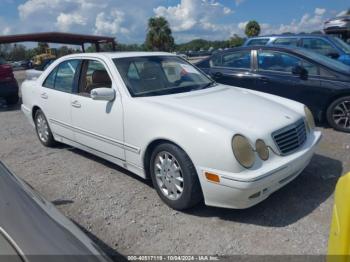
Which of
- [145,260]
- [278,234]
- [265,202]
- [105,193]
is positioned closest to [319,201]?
[265,202]

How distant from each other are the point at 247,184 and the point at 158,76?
78.8 inches

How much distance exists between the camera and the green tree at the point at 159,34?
50344 millimetres

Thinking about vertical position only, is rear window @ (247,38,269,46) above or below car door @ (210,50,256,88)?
above

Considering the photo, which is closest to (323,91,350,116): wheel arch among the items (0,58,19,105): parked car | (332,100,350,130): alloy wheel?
(332,100,350,130): alloy wheel

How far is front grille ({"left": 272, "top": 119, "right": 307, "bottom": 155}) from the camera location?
3.33 metres

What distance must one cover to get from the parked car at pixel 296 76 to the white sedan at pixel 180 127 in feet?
6.37

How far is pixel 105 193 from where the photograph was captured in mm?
4012

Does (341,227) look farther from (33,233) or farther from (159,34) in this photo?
(159,34)

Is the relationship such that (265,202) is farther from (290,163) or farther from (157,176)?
(157,176)

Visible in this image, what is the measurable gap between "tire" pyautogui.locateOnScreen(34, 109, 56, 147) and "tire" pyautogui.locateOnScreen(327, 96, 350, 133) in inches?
182

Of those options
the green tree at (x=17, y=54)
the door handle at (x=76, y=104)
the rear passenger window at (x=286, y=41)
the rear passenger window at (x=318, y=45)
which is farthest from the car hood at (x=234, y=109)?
the green tree at (x=17, y=54)

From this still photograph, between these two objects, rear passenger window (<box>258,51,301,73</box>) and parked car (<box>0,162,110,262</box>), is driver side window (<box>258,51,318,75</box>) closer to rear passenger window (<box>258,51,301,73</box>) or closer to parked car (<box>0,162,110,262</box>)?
rear passenger window (<box>258,51,301,73</box>)

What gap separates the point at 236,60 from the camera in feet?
23.2

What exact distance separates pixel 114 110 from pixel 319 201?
7.93ft
